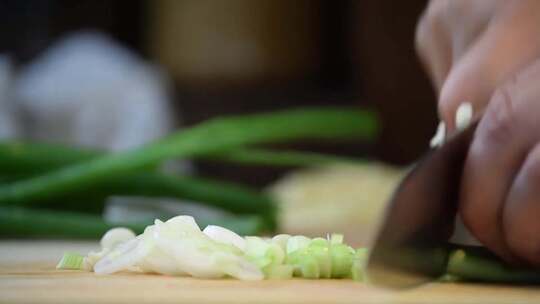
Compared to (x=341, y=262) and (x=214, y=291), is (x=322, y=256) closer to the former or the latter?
(x=341, y=262)

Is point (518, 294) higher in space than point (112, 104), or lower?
lower

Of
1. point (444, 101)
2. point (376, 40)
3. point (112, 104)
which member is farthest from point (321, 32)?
point (444, 101)

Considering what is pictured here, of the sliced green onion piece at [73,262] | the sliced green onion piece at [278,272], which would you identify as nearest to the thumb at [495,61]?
the sliced green onion piece at [278,272]

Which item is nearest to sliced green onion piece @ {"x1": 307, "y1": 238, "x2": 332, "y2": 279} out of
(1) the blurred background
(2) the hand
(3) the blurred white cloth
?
(2) the hand

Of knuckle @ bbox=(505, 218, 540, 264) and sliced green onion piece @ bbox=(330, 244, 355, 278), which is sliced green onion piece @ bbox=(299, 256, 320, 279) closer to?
sliced green onion piece @ bbox=(330, 244, 355, 278)

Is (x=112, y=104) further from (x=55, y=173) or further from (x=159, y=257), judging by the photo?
(x=159, y=257)

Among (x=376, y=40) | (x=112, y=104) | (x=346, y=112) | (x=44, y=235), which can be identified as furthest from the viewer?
(x=376, y=40)

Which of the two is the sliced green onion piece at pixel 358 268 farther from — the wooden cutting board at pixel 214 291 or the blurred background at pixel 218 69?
Answer: the blurred background at pixel 218 69
